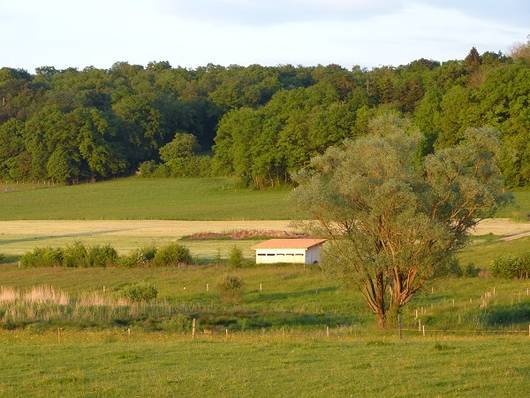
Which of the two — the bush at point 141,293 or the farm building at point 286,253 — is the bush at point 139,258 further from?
the bush at point 141,293

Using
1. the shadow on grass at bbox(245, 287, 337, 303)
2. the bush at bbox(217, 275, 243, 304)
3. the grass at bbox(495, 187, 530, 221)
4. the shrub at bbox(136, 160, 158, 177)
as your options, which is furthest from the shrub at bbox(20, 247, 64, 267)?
the shrub at bbox(136, 160, 158, 177)

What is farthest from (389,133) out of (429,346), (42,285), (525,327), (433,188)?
(42,285)

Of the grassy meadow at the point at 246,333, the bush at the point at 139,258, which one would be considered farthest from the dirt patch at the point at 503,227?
the bush at the point at 139,258

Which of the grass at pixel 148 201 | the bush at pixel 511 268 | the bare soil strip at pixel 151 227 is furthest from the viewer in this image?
the grass at pixel 148 201

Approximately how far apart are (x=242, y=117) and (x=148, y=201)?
23.2 m

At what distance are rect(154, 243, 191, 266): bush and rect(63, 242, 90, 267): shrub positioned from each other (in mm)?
4039

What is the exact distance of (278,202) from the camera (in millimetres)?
99812

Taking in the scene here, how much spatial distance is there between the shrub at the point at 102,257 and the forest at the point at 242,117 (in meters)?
50.6

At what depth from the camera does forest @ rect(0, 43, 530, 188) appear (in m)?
105

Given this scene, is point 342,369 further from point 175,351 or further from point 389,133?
point 389,133

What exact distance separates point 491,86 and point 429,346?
8684cm

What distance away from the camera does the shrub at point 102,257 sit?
54312 mm

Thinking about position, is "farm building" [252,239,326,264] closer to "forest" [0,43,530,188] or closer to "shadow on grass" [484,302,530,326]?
"shadow on grass" [484,302,530,326]

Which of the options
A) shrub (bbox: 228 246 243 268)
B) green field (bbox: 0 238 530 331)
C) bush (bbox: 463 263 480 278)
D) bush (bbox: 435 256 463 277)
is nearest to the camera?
bush (bbox: 435 256 463 277)
